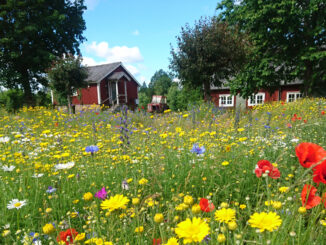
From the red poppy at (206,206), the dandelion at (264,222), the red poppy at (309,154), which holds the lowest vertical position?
the red poppy at (206,206)

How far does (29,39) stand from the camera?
597 inches

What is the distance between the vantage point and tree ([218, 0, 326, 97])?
11.4m

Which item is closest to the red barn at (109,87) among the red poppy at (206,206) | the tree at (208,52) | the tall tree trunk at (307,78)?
the tree at (208,52)

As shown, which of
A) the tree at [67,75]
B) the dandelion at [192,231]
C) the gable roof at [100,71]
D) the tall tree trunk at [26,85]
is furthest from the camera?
the gable roof at [100,71]

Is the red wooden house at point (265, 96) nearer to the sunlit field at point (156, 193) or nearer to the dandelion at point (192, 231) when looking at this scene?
the sunlit field at point (156, 193)

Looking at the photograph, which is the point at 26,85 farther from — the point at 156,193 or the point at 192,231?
the point at 192,231

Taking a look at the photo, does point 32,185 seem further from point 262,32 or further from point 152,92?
point 152,92

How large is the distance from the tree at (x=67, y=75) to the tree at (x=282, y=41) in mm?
10682

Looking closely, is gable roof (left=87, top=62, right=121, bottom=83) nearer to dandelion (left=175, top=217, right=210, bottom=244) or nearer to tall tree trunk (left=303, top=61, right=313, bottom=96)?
tall tree trunk (left=303, top=61, right=313, bottom=96)

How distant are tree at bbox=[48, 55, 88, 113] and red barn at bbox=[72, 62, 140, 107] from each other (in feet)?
25.5

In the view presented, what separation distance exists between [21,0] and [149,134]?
17.5 m

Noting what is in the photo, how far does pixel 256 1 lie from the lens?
40.6ft

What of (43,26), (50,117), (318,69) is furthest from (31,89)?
(318,69)

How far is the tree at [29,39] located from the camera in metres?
13.8
